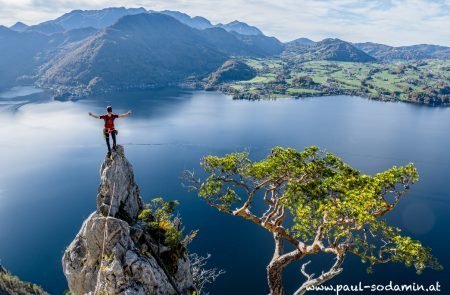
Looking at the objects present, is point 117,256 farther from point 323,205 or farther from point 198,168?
point 198,168

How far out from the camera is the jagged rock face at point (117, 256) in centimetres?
1780

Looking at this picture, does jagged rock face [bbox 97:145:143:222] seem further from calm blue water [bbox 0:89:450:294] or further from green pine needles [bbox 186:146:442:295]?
calm blue water [bbox 0:89:450:294]

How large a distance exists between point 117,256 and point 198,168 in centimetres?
8332

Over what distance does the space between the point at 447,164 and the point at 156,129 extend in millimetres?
103954

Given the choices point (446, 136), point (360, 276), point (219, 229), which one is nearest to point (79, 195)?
point (219, 229)

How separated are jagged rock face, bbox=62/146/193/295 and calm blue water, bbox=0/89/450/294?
39.6m

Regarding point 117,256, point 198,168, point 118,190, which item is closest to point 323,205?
point 117,256

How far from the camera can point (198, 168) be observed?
333 feet

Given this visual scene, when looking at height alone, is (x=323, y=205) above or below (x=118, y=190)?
above

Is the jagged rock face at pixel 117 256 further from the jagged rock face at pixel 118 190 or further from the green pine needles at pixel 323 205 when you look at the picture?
the green pine needles at pixel 323 205

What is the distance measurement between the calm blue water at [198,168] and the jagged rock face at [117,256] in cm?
3960

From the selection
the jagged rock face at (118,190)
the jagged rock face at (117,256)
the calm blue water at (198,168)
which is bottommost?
the calm blue water at (198,168)

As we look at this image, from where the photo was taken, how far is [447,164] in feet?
355

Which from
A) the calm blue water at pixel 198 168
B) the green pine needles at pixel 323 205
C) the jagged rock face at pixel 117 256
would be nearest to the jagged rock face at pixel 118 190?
the jagged rock face at pixel 117 256
